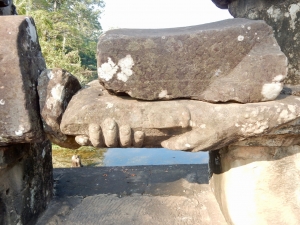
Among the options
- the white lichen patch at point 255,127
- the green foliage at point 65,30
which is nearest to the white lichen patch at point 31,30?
the white lichen patch at point 255,127

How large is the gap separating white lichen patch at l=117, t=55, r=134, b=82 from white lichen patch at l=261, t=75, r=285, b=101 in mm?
511

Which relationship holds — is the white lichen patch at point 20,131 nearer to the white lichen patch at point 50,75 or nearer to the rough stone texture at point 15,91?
the rough stone texture at point 15,91

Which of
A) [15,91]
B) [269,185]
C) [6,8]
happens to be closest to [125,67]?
[15,91]

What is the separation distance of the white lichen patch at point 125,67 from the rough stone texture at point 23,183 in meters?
0.68

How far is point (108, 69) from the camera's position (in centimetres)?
106

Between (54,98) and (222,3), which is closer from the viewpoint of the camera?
(54,98)

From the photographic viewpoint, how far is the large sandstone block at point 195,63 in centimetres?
105

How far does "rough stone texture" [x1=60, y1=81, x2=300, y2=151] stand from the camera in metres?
1.01

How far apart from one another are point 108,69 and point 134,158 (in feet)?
11.2

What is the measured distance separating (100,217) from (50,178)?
1.58 feet

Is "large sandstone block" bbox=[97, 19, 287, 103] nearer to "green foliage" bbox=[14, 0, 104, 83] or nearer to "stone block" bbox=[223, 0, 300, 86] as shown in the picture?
"stone block" bbox=[223, 0, 300, 86]

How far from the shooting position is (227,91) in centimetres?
105

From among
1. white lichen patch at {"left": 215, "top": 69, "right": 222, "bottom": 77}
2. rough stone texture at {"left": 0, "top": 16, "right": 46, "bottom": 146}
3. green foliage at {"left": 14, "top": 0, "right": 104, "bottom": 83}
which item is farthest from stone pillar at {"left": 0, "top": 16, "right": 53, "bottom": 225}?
green foliage at {"left": 14, "top": 0, "right": 104, "bottom": 83}

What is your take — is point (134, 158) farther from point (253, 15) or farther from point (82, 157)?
point (253, 15)
